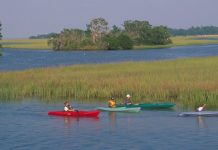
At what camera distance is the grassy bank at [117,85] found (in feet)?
114

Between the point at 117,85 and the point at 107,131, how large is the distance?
10236mm

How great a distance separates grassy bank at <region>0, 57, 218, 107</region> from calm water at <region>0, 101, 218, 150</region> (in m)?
2.27

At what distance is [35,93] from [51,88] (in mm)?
1163

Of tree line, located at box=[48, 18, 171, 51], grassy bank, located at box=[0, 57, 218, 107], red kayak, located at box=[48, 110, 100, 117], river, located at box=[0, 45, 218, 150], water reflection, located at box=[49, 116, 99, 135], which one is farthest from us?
tree line, located at box=[48, 18, 171, 51]

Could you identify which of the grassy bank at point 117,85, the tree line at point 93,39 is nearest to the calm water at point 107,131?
the grassy bank at point 117,85

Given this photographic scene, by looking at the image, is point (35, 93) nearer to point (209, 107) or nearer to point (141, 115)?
point (141, 115)

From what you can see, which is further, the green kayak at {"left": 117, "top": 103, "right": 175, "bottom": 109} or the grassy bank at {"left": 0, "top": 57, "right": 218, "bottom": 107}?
the grassy bank at {"left": 0, "top": 57, "right": 218, "bottom": 107}

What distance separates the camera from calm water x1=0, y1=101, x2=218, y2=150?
79.7 ft

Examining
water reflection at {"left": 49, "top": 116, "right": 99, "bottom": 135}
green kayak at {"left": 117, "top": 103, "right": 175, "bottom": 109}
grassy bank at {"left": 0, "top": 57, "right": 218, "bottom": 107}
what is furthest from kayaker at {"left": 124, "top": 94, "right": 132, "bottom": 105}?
water reflection at {"left": 49, "top": 116, "right": 99, "bottom": 135}

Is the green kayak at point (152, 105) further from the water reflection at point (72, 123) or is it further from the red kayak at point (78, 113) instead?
the water reflection at point (72, 123)

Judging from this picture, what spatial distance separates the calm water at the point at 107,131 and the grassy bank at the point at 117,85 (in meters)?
2.27

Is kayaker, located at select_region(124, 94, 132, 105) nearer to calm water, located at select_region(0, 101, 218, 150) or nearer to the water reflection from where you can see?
calm water, located at select_region(0, 101, 218, 150)

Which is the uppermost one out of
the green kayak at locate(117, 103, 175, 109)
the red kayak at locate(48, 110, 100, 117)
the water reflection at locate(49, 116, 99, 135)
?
the green kayak at locate(117, 103, 175, 109)

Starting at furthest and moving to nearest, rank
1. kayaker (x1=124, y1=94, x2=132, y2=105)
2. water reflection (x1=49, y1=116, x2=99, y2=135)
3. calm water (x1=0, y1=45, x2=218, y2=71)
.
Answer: calm water (x1=0, y1=45, x2=218, y2=71), kayaker (x1=124, y1=94, x2=132, y2=105), water reflection (x1=49, y1=116, x2=99, y2=135)
